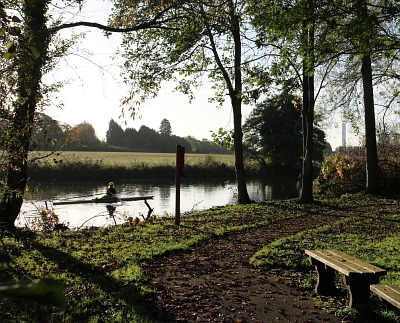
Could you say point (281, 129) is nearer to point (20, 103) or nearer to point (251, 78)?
point (251, 78)

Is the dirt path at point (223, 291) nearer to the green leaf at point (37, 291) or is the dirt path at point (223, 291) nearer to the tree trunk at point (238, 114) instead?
the green leaf at point (37, 291)

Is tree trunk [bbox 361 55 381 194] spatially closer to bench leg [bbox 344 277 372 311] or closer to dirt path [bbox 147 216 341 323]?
dirt path [bbox 147 216 341 323]

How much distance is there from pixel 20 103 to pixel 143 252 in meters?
3.66

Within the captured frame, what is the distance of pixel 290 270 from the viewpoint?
7.06 meters

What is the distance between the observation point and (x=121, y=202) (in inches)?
797

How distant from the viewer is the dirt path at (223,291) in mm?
5051

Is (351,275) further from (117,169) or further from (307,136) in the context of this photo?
(117,169)

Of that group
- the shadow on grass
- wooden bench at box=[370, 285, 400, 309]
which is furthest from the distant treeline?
wooden bench at box=[370, 285, 400, 309]

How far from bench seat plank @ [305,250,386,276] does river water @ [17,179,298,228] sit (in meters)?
9.21

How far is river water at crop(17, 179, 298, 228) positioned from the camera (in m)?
16.8

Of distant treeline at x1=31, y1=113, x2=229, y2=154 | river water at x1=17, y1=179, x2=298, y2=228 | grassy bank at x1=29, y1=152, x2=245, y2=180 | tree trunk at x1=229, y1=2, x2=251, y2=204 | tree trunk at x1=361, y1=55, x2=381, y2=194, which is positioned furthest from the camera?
distant treeline at x1=31, y1=113, x2=229, y2=154

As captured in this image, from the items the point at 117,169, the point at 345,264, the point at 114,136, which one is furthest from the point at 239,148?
the point at 114,136

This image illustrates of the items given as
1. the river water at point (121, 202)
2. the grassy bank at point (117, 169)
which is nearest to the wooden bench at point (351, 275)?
the river water at point (121, 202)

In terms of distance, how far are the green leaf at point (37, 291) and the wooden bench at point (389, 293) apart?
14.0ft
